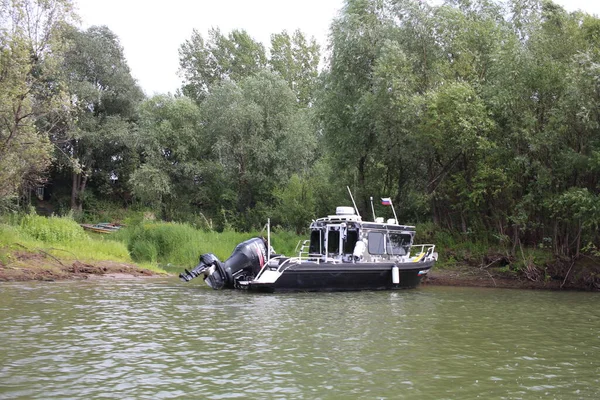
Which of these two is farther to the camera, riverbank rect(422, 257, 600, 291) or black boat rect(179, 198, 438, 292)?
riverbank rect(422, 257, 600, 291)

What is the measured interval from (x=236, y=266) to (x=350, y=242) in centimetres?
422

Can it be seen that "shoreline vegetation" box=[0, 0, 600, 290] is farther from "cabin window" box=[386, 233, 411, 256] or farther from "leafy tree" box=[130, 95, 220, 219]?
"leafy tree" box=[130, 95, 220, 219]

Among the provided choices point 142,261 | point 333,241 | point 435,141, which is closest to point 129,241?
point 142,261

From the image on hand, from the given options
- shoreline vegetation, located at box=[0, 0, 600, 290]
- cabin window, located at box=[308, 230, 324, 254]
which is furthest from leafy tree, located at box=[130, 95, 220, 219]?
cabin window, located at box=[308, 230, 324, 254]

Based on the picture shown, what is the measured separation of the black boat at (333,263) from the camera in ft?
62.1

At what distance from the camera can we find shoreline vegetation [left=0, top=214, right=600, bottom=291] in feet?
69.6

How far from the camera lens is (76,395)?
7.33m

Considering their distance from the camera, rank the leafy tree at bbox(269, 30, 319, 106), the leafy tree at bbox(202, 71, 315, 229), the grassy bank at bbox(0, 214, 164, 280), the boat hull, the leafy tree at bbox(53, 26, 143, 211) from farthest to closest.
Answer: the leafy tree at bbox(269, 30, 319, 106), the leafy tree at bbox(53, 26, 143, 211), the leafy tree at bbox(202, 71, 315, 229), the grassy bank at bbox(0, 214, 164, 280), the boat hull

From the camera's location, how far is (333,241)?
21.2m

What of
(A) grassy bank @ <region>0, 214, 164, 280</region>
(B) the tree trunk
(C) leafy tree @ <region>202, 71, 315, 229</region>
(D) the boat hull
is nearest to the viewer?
(D) the boat hull

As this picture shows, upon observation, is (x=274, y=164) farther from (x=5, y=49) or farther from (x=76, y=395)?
(x=76, y=395)

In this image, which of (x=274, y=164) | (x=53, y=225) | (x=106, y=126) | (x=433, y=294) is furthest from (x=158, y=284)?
(x=106, y=126)

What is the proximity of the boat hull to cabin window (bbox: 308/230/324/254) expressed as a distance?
6.31ft

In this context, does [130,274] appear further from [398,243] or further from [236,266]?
[398,243]
